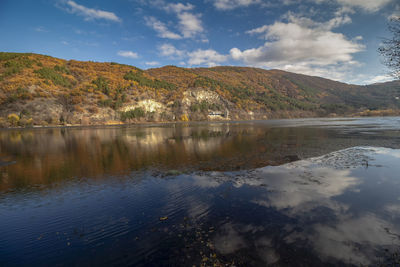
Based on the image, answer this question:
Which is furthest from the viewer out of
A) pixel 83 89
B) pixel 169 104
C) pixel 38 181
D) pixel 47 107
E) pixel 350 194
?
pixel 169 104

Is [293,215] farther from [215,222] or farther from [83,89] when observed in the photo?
[83,89]

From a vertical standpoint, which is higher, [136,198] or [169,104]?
[169,104]

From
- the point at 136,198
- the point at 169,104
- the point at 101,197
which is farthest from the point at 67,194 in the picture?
the point at 169,104

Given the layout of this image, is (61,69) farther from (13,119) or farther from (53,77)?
(13,119)

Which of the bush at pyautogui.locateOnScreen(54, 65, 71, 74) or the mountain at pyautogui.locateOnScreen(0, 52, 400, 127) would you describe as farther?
the bush at pyautogui.locateOnScreen(54, 65, 71, 74)

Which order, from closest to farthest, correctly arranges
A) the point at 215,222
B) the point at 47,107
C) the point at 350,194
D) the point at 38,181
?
the point at 215,222, the point at 350,194, the point at 38,181, the point at 47,107

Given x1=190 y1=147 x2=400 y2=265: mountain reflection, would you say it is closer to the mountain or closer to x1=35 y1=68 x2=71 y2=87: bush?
the mountain

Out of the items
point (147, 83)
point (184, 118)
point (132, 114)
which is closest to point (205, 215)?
point (132, 114)

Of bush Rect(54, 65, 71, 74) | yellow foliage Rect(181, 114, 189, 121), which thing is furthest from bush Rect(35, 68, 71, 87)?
yellow foliage Rect(181, 114, 189, 121)

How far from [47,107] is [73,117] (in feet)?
41.4

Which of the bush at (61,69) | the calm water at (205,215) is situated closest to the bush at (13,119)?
the bush at (61,69)

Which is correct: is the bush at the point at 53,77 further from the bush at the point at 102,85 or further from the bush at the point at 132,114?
the bush at the point at 132,114

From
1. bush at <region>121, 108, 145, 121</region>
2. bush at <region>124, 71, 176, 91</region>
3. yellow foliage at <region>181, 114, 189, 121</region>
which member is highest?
bush at <region>124, 71, 176, 91</region>

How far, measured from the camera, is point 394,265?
5.31m
